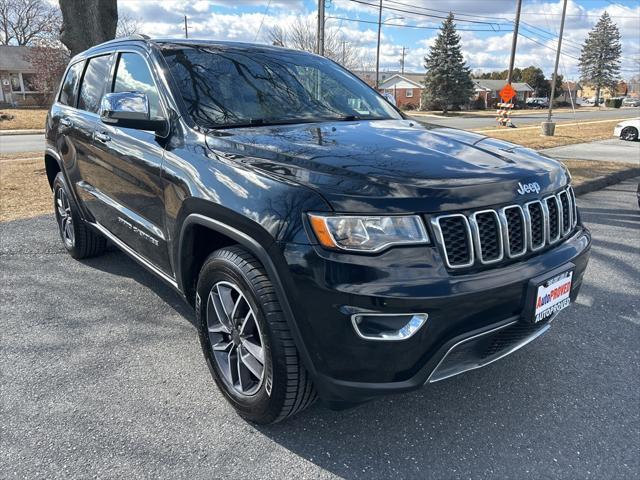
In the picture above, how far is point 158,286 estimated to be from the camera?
4.27 meters

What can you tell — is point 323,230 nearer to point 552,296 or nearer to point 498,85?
point 552,296

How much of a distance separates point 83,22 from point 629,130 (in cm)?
1767

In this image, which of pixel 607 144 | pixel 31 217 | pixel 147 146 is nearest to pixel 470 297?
pixel 147 146

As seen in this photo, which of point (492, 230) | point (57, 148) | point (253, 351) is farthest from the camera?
point (57, 148)

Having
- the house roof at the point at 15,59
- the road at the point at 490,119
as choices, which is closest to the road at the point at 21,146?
the road at the point at 490,119

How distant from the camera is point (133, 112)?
2795 mm

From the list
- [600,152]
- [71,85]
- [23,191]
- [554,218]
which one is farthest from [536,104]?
[554,218]

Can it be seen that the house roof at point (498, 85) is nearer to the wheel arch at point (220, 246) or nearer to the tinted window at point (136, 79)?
the tinted window at point (136, 79)

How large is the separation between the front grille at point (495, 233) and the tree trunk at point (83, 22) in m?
8.90

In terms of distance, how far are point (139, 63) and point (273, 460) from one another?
256 cm

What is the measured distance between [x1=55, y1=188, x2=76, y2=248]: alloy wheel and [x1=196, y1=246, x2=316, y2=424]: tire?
2.70 m

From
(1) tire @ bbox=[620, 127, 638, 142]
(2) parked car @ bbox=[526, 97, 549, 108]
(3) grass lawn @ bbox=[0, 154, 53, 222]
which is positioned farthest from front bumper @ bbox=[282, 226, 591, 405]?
(2) parked car @ bbox=[526, 97, 549, 108]

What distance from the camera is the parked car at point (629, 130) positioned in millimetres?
17953

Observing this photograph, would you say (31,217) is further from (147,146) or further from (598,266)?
(598,266)
